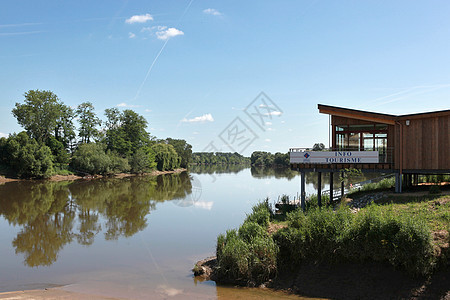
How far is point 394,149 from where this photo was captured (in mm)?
17984

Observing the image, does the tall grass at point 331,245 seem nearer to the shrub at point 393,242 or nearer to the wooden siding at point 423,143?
the shrub at point 393,242

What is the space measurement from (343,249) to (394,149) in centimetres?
991

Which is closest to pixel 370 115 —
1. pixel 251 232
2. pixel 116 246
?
pixel 251 232

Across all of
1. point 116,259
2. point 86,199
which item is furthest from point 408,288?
point 86,199

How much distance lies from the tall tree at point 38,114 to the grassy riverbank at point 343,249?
55571mm

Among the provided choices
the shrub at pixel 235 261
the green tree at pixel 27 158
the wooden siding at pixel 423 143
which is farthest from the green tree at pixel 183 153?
the shrub at pixel 235 261

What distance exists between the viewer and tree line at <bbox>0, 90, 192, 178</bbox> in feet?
167

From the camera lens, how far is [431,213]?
39.9ft

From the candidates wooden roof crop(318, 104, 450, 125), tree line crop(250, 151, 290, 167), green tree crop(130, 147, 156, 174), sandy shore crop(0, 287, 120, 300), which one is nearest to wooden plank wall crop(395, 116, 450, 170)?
wooden roof crop(318, 104, 450, 125)

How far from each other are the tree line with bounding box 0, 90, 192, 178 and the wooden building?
153 feet

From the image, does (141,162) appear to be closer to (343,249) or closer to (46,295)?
(46,295)

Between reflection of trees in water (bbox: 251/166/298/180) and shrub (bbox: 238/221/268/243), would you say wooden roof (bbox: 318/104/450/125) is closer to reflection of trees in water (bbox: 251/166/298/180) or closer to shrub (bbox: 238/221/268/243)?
shrub (bbox: 238/221/268/243)

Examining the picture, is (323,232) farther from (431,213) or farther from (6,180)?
(6,180)

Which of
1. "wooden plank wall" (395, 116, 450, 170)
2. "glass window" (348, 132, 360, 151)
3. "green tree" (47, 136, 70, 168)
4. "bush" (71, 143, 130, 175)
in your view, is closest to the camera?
"wooden plank wall" (395, 116, 450, 170)
